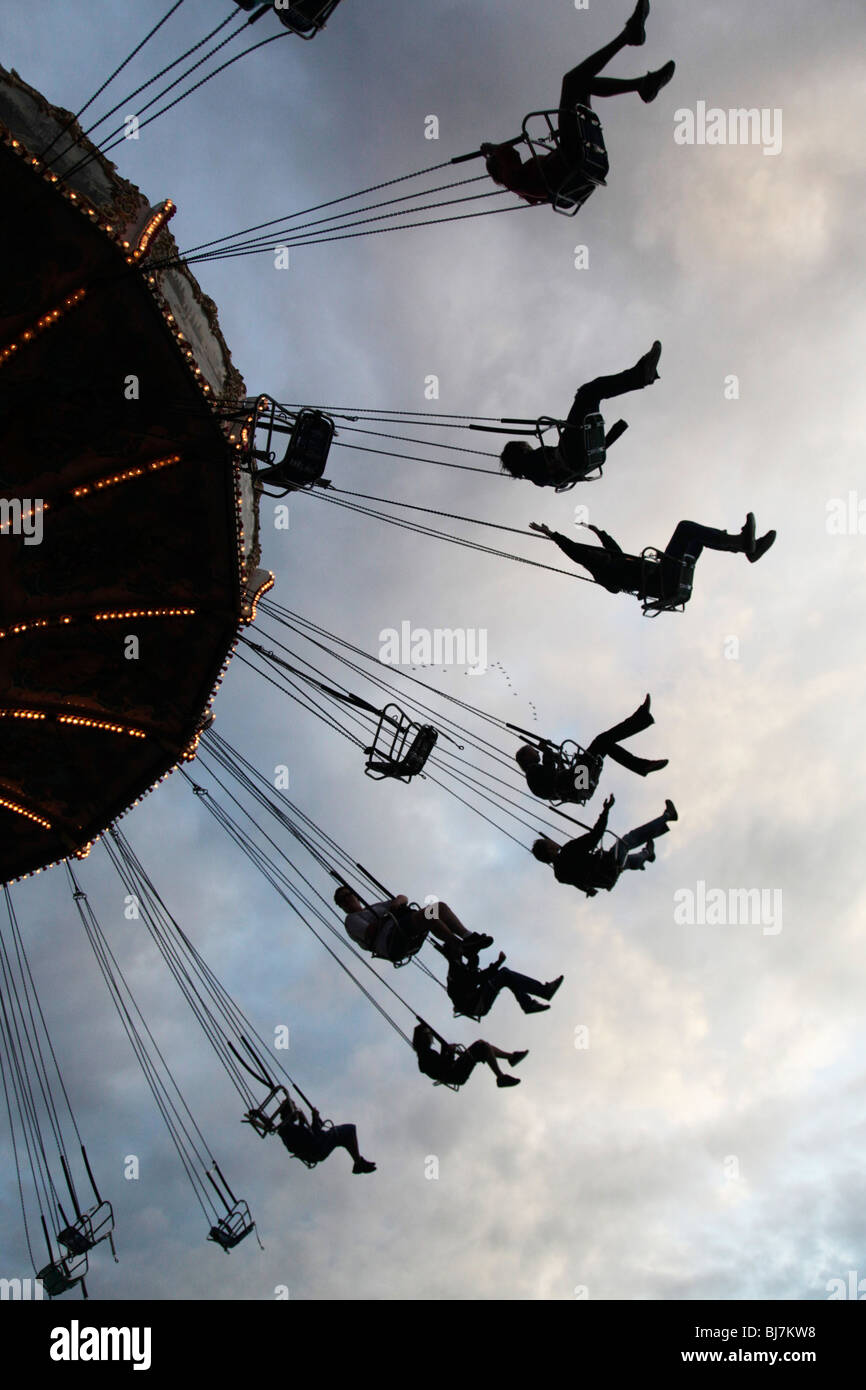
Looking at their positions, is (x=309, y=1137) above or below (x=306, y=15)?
below

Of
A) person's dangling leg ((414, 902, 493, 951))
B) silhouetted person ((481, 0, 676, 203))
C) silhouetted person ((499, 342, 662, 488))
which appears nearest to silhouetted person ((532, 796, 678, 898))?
person's dangling leg ((414, 902, 493, 951))

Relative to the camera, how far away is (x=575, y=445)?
9.85 metres

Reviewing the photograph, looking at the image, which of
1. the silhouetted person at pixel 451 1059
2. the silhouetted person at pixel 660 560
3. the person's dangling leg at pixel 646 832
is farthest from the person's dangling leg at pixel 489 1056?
the silhouetted person at pixel 660 560

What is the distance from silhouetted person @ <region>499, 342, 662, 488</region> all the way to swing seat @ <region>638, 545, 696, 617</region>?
149 centimetres

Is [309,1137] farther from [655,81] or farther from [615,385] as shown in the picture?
[655,81]

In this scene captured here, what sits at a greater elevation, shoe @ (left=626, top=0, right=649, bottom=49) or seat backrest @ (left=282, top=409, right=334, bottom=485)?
shoe @ (left=626, top=0, right=649, bottom=49)

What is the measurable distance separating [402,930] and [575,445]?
7198 millimetres

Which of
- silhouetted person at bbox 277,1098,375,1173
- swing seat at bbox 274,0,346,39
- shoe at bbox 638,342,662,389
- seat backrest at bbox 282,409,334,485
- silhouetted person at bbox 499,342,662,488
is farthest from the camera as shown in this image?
silhouetted person at bbox 277,1098,375,1173

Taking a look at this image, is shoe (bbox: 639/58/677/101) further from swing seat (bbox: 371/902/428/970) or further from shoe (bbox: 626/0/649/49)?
swing seat (bbox: 371/902/428/970)

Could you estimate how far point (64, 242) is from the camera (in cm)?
901

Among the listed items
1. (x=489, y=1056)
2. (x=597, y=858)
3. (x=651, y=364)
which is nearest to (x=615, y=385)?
(x=651, y=364)

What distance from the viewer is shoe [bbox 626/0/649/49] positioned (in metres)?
7.35

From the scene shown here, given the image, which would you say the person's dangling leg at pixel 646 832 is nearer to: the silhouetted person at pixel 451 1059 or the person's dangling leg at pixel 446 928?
the person's dangling leg at pixel 446 928
